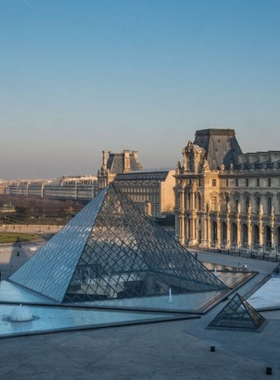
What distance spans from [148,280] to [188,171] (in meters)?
33.9

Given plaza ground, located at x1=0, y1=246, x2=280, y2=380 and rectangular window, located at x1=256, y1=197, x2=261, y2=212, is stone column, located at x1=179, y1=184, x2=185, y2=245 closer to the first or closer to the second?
rectangular window, located at x1=256, y1=197, x2=261, y2=212

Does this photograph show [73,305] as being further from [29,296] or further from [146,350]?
[146,350]

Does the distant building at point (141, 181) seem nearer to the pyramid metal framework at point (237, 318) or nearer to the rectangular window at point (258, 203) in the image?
the rectangular window at point (258, 203)

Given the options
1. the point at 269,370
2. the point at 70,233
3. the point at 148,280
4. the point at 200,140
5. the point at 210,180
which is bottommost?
the point at 269,370

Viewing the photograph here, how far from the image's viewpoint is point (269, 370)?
2297 cm

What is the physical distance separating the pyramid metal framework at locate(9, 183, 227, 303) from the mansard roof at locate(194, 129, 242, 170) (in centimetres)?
2770

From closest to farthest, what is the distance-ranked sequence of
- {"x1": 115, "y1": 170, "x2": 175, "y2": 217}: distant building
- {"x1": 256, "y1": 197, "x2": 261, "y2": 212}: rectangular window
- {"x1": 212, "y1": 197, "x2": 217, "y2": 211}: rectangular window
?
1. {"x1": 256, "y1": 197, "x2": 261, "y2": 212}: rectangular window
2. {"x1": 212, "y1": 197, "x2": 217, "y2": 211}: rectangular window
3. {"x1": 115, "y1": 170, "x2": 175, "y2": 217}: distant building

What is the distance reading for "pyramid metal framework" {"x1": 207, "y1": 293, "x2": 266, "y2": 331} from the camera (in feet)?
97.9

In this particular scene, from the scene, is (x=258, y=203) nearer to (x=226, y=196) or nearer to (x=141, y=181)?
(x=226, y=196)

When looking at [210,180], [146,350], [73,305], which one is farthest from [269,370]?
[210,180]

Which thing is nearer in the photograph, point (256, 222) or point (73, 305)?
point (73, 305)

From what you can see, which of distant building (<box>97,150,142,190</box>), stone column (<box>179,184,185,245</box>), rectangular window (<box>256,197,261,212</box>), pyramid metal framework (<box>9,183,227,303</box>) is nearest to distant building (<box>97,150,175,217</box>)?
distant building (<box>97,150,142,190</box>)

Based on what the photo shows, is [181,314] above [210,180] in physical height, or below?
below

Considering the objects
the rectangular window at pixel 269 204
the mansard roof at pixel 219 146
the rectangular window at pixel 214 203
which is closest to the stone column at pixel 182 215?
the rectangular window at pixel 214 203
